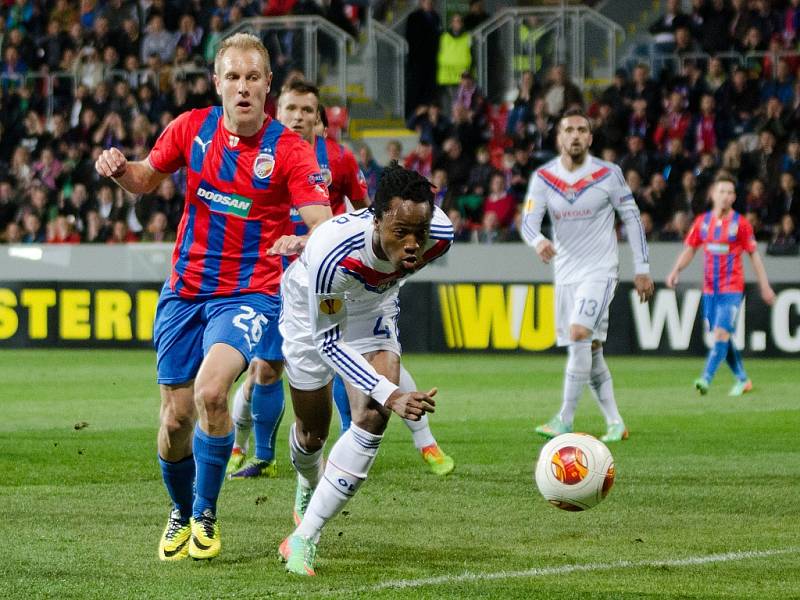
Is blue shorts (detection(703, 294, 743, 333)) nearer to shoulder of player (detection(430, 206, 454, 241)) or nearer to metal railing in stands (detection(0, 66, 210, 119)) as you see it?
shoulder of player (detection(430, 206, 454, 241))

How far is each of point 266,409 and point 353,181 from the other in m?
1.51

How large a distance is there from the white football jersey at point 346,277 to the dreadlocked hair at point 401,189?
0.58ft

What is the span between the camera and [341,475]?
5.93m

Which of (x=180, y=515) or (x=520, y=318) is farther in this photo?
(x=520, y=318)

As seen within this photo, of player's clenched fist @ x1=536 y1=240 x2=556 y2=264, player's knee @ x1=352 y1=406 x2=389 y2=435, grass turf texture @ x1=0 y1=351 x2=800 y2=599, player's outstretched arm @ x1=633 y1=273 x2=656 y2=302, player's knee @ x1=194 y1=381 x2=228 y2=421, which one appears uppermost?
player's clenched fist @ x1=536 y1=240 x2=556 y2=264

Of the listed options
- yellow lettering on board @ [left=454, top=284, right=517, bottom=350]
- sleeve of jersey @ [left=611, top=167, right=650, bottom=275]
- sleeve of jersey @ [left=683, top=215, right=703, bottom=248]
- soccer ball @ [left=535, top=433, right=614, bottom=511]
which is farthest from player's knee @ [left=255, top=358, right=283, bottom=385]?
yellow lettering on board @ [left=454, top=284, right=517, bottom=350]

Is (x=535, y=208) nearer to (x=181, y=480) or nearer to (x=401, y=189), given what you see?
(x=181, y=480)

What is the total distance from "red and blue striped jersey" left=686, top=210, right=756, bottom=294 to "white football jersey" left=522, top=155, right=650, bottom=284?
384cm

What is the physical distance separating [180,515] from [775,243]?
483 inches

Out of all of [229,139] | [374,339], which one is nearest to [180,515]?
[374,339]

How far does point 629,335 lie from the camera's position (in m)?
17.6

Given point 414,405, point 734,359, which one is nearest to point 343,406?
point 414,405

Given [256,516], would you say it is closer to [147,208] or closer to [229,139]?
[229,139]

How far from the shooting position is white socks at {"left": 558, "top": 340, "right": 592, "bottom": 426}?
1055 centimetres
